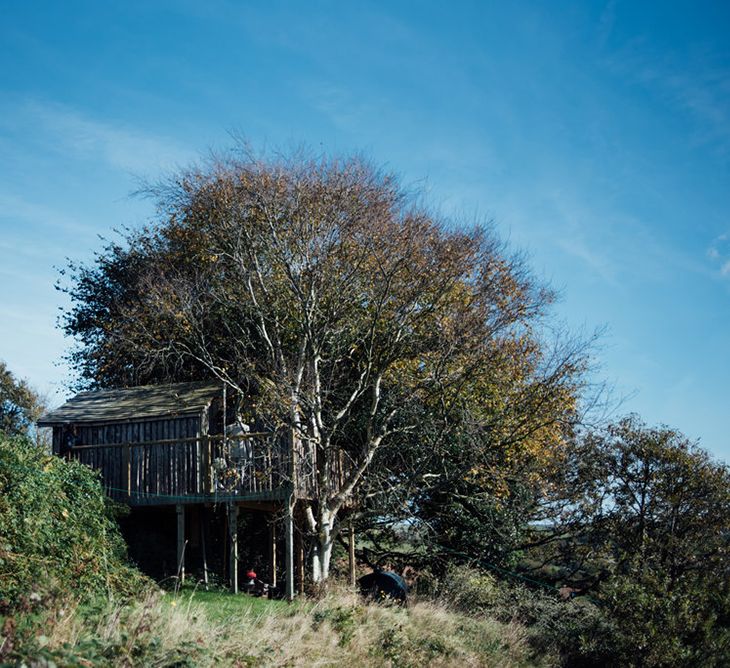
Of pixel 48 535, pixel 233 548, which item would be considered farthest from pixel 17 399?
pixel 48 535

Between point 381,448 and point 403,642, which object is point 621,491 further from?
point 403,642

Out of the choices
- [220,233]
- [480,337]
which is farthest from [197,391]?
[480,337]

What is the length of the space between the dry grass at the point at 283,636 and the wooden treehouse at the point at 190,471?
→ 2740mm

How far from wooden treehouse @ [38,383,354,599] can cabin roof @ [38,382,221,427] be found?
0.11 ft

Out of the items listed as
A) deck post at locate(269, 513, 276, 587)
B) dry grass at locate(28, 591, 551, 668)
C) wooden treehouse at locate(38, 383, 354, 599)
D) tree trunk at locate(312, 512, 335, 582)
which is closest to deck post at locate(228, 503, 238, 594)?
wooden treehouse at locate(38, 383, 354, 599)

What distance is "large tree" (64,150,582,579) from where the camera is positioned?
21875mm

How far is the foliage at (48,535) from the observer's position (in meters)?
11.9

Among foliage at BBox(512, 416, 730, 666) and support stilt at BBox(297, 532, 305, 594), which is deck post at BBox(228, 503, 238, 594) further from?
foliage at BBox(512, 416, 730, 666)

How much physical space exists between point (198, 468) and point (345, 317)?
5.68 m

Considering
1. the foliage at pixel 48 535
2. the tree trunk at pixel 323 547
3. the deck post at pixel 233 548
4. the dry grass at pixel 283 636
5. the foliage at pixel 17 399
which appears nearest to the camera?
the dry grass at pixel 283 636

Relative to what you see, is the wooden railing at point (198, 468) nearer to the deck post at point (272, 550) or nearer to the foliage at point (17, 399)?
the deck post at point (272, 550)

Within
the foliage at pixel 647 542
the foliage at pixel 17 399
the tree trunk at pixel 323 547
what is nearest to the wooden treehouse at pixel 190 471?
the tree trunk at pixel 323 547

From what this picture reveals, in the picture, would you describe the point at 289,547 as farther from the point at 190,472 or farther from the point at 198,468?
the point at 190,472

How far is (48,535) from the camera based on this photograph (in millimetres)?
13711
